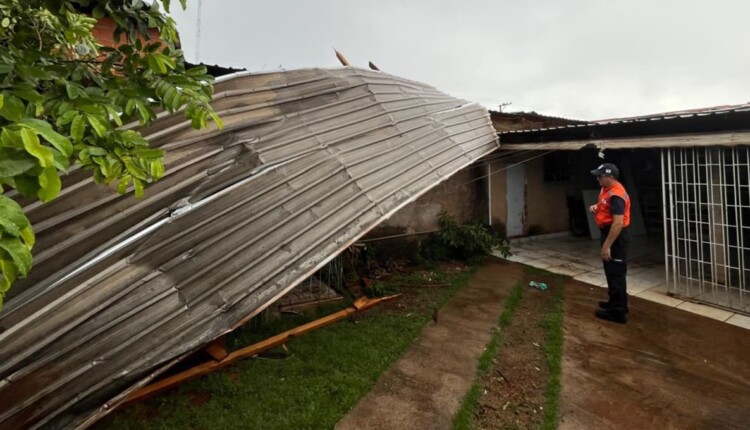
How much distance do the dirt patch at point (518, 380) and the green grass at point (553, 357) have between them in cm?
5

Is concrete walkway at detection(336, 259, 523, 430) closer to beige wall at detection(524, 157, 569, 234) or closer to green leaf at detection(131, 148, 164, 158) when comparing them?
green leaf at detection(131, 148, 164, 158)

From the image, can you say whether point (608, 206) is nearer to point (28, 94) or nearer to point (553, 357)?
point (553, 357)

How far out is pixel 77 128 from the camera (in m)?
1.39

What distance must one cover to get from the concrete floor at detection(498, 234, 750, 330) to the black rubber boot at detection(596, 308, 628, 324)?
1114 mm

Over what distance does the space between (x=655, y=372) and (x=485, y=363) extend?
1658mm

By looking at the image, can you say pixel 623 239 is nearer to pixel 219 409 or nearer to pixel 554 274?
pixel 554 274

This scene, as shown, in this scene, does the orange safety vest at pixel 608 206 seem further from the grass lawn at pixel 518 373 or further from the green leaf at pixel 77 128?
the green leaf at pixel 77 128

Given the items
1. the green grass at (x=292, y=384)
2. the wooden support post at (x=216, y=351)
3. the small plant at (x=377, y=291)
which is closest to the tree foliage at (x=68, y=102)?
the green grass at (x=292, y=384)

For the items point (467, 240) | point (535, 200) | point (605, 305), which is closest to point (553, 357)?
point (605, 305)

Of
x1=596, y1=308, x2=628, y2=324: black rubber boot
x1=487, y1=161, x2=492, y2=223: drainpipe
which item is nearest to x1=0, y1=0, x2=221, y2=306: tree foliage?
x1=596, y1=308, x2=628, y2=324: black rubber boot

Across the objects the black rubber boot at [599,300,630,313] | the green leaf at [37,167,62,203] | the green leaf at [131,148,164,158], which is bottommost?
the black rubber boot at [599,300,630,313]

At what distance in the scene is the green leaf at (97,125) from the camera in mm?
1419

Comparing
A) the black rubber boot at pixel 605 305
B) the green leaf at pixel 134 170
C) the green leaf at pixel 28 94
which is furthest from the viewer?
the black rubber boot at pixel 605 305

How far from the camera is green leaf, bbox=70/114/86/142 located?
1376 mm
